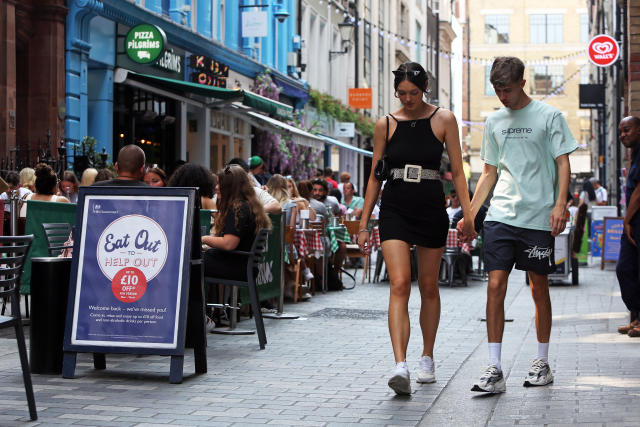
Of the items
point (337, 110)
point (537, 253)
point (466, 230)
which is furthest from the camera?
point (337, 110)

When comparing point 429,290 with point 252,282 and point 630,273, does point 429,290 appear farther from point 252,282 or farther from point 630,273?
point 630,273

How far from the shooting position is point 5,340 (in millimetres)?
9125

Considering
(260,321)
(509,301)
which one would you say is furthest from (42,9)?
(260,321)

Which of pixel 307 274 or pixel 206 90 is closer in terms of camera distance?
pixel 307 274

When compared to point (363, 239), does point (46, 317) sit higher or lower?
lower

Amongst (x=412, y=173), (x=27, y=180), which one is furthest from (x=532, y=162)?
(x=27, y=180)

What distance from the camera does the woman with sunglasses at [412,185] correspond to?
688 cm

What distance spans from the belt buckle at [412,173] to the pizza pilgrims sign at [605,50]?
17.4m

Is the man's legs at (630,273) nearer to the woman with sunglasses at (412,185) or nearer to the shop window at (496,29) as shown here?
the woman with sunglasses at (412,185)

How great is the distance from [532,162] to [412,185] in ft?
2.54

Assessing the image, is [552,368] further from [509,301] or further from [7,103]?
[7,103]

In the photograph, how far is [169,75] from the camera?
2133 cm

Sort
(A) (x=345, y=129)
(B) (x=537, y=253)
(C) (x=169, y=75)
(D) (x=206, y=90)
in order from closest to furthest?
(B) (x=537, y=253) < (D) (x=206, y=90) < (C) (x=169, y=75) < (A) (x=345, y=129)

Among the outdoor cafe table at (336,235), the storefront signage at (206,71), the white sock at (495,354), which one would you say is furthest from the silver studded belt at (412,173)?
→ the storefront signage at (206,71)
